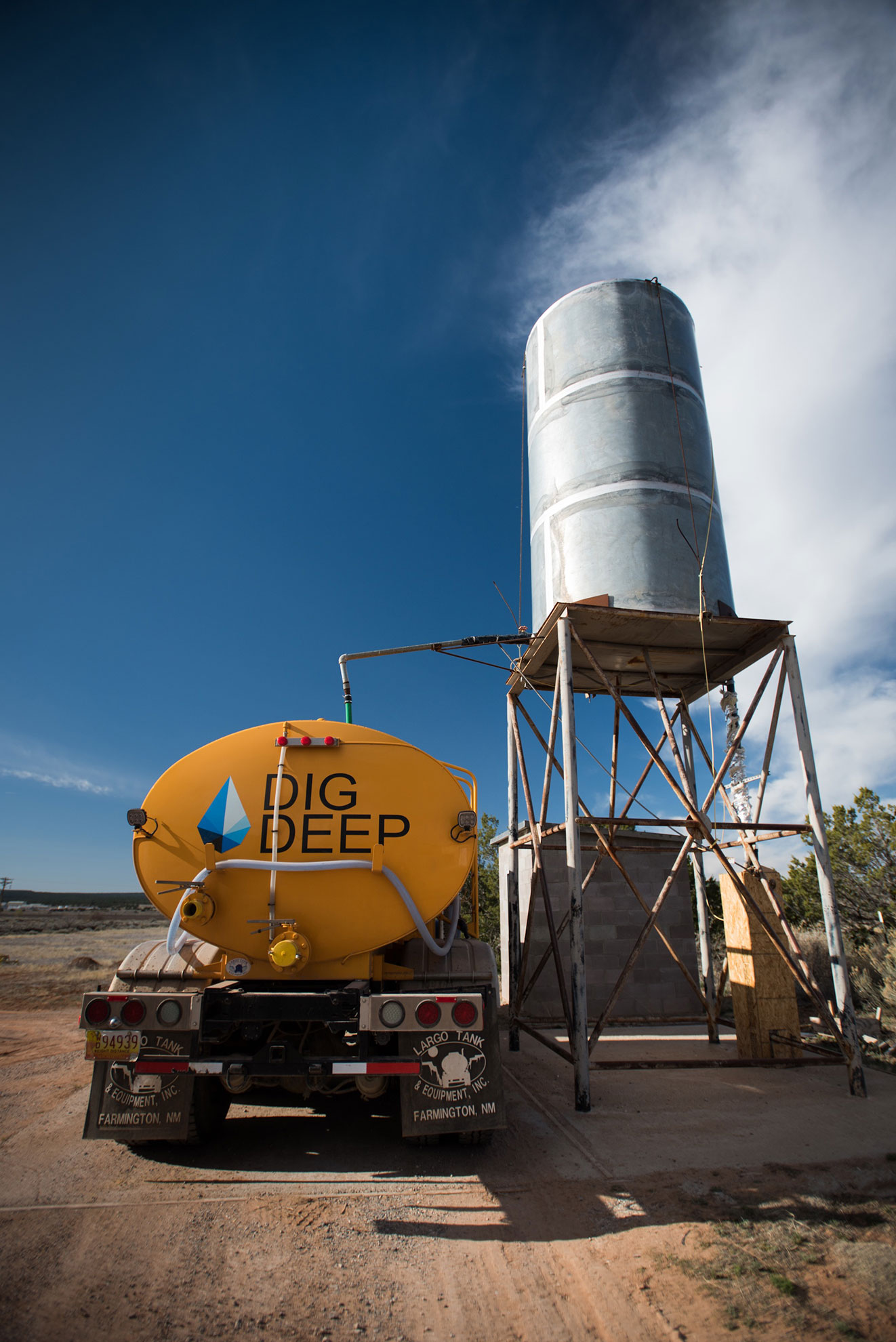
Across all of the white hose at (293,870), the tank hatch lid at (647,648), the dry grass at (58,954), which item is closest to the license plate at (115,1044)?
the white hose at (293,870)

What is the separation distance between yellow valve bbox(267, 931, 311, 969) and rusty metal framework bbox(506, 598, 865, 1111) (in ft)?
9.82

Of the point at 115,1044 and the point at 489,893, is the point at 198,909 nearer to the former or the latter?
the point at 115,1044

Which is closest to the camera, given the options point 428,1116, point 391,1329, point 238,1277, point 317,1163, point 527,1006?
point 391,1329

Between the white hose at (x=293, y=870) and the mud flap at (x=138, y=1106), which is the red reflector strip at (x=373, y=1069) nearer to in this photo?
the white hose at (x=293, y=870)

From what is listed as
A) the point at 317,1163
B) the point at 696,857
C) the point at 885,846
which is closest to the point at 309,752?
the point at 317,1163

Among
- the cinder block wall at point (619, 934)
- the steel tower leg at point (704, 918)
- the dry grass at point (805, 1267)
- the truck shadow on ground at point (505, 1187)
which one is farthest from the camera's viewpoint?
the cinder block wall at point (619, 934)

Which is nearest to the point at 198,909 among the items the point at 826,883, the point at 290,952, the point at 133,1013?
the point at 290,952

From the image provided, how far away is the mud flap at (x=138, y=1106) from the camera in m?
4.28

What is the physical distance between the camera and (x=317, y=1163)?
4555mm

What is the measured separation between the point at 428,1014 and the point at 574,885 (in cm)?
268

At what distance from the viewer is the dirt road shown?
2.85 metres

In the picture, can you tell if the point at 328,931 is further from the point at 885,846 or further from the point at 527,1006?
the point at 885,846

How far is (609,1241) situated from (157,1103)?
2.84m

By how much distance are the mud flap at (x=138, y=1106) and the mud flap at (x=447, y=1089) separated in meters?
1.46
